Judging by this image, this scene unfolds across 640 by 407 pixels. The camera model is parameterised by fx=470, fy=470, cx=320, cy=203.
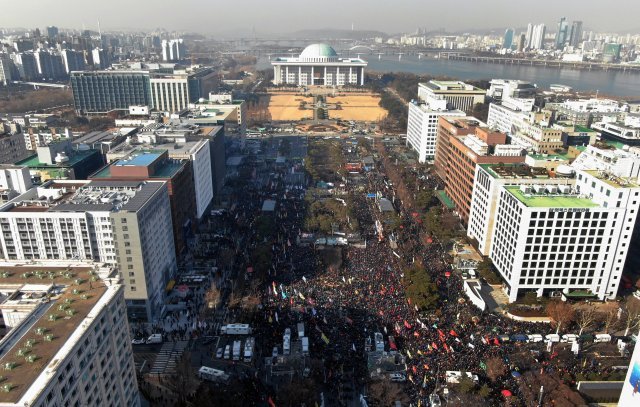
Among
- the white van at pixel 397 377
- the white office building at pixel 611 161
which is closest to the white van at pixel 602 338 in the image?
the white office building at pixel 611 161

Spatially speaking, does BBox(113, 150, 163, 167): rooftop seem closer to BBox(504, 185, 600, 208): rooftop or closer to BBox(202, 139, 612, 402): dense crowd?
BBox(202, 139, 612, 402): dense crowd

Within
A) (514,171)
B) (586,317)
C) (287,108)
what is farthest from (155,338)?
(287,108)

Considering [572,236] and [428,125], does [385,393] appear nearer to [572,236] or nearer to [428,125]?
[572,236]

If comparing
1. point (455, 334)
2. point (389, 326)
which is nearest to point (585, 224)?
point (455, 334)

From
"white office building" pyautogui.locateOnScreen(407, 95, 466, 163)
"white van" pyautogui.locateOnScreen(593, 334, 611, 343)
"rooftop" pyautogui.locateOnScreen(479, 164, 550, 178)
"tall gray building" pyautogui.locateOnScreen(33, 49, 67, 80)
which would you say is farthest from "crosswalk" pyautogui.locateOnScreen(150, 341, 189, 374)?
"tall gray building" pyautogui.locateOnScreen(33, 49, 67, 80)

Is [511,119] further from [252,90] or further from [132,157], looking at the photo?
[252,90]

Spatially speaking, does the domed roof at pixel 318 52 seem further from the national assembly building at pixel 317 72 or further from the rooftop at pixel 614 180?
the rooftop at pixel 614 180

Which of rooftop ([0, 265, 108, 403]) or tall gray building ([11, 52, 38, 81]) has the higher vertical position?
tall gray building ([11, 52, 38, 81])
